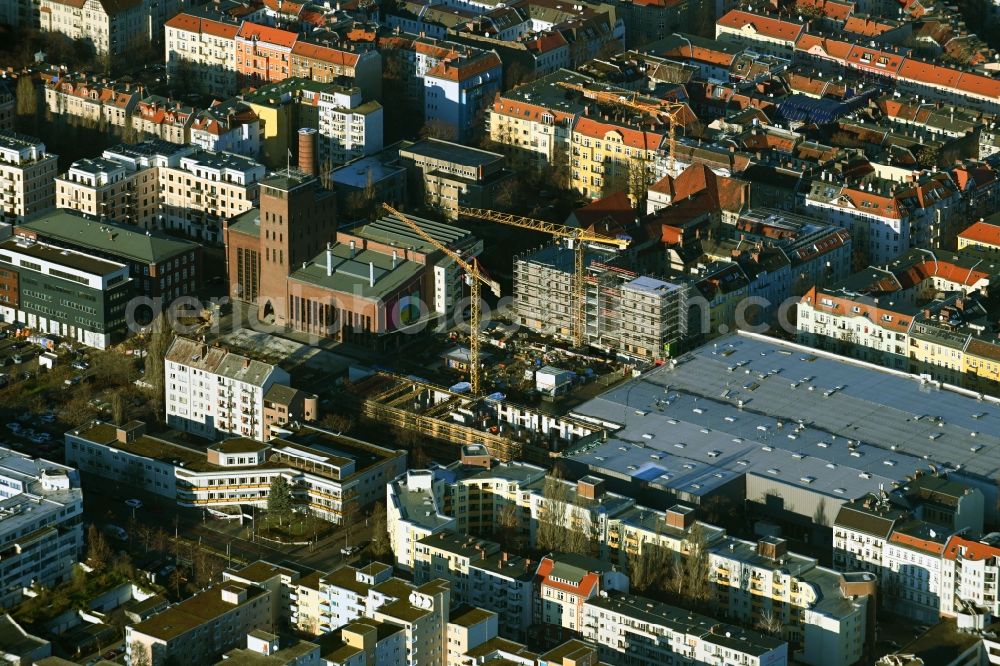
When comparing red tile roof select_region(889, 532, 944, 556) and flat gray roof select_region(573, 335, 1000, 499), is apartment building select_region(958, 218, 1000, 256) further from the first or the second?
red tile roof select_region(889, 532, 944, 556)

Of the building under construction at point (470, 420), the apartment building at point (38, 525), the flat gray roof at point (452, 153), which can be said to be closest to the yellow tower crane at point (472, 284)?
the building under construction at point (470, 420)

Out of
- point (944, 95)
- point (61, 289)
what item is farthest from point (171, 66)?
point (944, 95)

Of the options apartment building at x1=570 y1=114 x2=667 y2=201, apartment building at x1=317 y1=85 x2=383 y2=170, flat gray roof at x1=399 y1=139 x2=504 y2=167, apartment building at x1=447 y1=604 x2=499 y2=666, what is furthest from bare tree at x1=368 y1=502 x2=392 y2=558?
apartment building at x1=317 y1=85 x2=383 y2=170

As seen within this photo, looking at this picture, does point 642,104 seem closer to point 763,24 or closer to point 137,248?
point 763,24

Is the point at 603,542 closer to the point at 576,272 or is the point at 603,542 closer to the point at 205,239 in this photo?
the point at 576,272

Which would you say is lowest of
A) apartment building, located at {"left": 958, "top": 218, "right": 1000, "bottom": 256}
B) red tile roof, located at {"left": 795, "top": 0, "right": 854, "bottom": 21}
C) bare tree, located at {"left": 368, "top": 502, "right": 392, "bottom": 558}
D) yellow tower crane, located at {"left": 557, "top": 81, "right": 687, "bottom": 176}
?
bare tree, located at {"left": 368, "top": 502, "right": 392, "bottom": 558}

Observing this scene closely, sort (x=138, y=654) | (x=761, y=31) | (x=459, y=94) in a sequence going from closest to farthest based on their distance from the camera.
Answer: (x=138, y=654) → (x=459, y=94) → (x=761, y=31)


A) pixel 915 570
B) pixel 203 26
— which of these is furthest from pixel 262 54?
pixel 915 570
